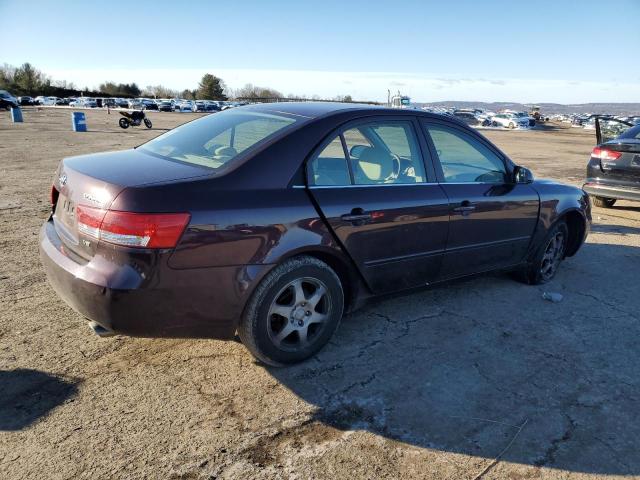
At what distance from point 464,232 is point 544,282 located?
1632mm

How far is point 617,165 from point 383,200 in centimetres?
630

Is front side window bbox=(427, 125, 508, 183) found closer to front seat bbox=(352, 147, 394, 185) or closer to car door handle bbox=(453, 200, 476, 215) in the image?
car door handle bbox=(453, 200, 476, 215)

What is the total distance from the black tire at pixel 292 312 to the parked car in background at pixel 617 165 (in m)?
6.61

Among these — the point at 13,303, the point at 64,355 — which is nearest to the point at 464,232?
the point at 64,355

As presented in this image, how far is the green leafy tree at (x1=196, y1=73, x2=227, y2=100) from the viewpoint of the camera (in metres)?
103

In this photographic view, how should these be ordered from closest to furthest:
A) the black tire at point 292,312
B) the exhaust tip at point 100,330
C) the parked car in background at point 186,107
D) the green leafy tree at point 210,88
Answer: the exhaust tip at point 100,330
the black tire at point 292,312
the parked car in background at point 186,107
the green leafy tree at point 210,88

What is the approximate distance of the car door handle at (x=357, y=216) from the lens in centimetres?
318

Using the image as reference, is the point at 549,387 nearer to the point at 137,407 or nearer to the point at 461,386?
the point at 461,386

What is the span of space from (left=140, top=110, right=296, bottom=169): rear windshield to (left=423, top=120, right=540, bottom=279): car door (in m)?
1.31

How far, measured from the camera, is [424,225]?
3.63 meters

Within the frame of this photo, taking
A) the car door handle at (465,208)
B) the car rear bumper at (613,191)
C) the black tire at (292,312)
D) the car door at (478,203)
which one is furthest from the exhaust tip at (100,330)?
the car rear bumper at (613,191)

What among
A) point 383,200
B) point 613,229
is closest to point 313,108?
point 383,200

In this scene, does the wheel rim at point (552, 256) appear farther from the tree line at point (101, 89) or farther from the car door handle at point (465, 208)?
the tree line at point (101, 89)

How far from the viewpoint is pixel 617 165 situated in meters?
7.88
